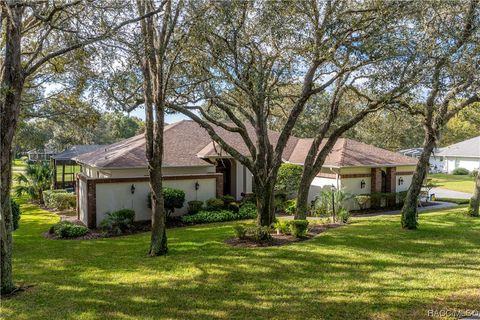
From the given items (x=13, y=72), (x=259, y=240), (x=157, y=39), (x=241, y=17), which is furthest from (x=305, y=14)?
(x=13, y=72)

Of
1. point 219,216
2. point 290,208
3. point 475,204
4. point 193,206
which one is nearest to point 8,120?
point 193,206

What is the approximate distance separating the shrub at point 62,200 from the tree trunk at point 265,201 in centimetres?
1350

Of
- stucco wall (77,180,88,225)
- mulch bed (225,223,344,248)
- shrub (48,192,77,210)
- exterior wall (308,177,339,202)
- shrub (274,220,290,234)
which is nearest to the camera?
mulch bed (225,223,344,248)

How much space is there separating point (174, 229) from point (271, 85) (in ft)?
24.6

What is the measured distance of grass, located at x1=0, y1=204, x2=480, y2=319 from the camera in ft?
20.4

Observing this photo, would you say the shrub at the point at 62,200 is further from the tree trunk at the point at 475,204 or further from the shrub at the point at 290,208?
the tree trunk at the point at 475,204

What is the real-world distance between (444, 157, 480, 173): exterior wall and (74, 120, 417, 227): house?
1035 inches

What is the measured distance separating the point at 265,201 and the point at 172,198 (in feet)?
19.7

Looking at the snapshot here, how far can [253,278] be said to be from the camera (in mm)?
7895

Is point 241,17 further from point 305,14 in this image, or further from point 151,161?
point 151,161

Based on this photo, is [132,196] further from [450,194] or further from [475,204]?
[450,194]

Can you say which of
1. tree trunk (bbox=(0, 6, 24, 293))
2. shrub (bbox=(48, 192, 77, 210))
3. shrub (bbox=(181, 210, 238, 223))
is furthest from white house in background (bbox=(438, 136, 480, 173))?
tree trunk (bbox=(0, 6, 24, 293))

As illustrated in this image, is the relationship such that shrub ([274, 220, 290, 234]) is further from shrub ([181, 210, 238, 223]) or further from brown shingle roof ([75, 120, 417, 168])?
brown shingle roof ([75, 120, 417, 168])

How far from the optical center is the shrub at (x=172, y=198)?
16.5 meters
